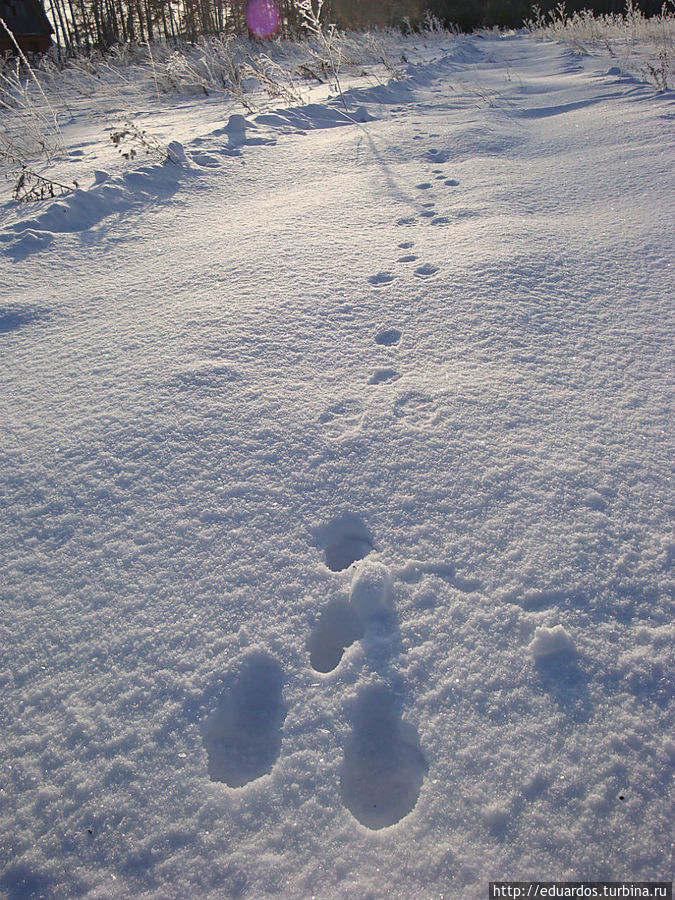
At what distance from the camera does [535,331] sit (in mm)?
1384

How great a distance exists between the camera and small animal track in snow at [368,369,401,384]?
4.19 feet

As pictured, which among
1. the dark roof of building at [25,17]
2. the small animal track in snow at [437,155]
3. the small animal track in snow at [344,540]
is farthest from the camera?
the dark roof of building at [25,17]

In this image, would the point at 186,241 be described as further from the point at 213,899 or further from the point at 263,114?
the point at 263,114

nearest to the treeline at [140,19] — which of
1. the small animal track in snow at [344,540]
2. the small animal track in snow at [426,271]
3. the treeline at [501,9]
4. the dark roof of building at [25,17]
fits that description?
the dark roof of building at [25,17]

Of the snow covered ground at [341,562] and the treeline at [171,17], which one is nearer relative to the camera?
the snow covered ground at [341,562]

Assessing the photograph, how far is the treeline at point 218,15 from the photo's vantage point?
567 inches

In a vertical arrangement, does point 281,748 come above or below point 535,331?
below

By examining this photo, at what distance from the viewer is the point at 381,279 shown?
5.42ft

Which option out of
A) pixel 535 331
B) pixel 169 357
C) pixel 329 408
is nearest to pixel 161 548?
pixel 329 408

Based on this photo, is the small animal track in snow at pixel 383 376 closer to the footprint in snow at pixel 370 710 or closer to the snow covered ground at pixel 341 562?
the snow covered ground at pixel 341 562

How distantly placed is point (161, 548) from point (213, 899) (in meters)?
0.53

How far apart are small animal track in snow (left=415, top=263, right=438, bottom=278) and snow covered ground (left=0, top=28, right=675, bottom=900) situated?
0.02 meters

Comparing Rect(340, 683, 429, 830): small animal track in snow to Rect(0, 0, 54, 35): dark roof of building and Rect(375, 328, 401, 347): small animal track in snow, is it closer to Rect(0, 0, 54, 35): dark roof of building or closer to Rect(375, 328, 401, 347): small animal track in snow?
Rect(375, 328, 401, 347): small animal track in snow

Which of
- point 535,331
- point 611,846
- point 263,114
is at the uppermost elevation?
point 263,114
